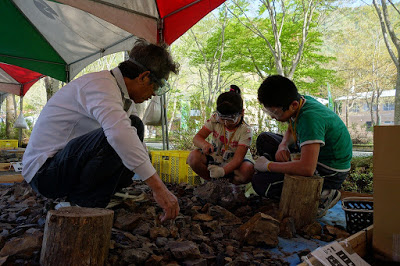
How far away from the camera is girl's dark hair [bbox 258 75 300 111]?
7.50ft

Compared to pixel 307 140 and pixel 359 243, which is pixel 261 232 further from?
pixel 307 140

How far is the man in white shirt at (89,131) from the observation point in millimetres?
1608

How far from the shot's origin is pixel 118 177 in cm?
199

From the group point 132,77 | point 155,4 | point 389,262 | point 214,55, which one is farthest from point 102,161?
point 214,55

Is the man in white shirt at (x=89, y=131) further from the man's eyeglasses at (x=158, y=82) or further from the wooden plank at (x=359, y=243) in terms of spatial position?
the wooden plank at (x=359, y=243)

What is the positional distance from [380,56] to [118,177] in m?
20.7

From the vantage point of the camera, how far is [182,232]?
1.98m

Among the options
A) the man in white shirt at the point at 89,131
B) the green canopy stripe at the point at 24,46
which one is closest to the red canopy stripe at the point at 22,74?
the green canopy stripe at the point at 24,46

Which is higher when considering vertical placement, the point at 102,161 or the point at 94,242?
the point at 102,161

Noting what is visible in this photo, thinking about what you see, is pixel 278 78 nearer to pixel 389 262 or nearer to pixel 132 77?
pixel 132 77

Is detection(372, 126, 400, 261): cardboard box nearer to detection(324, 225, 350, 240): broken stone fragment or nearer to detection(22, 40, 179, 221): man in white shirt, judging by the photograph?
detection(324, 225, 350, 240): broken stone fragment

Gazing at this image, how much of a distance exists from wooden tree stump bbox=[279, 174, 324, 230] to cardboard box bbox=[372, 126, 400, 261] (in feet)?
1.52

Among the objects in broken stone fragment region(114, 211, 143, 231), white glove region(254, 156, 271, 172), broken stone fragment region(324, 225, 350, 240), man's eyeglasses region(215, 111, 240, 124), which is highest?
man's eyeglasses region(215, 111, 240, 124)

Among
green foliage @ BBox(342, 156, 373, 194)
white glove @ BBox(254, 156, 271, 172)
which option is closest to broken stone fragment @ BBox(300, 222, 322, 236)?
white glove @ BBox(254, 156, 271, 172)
